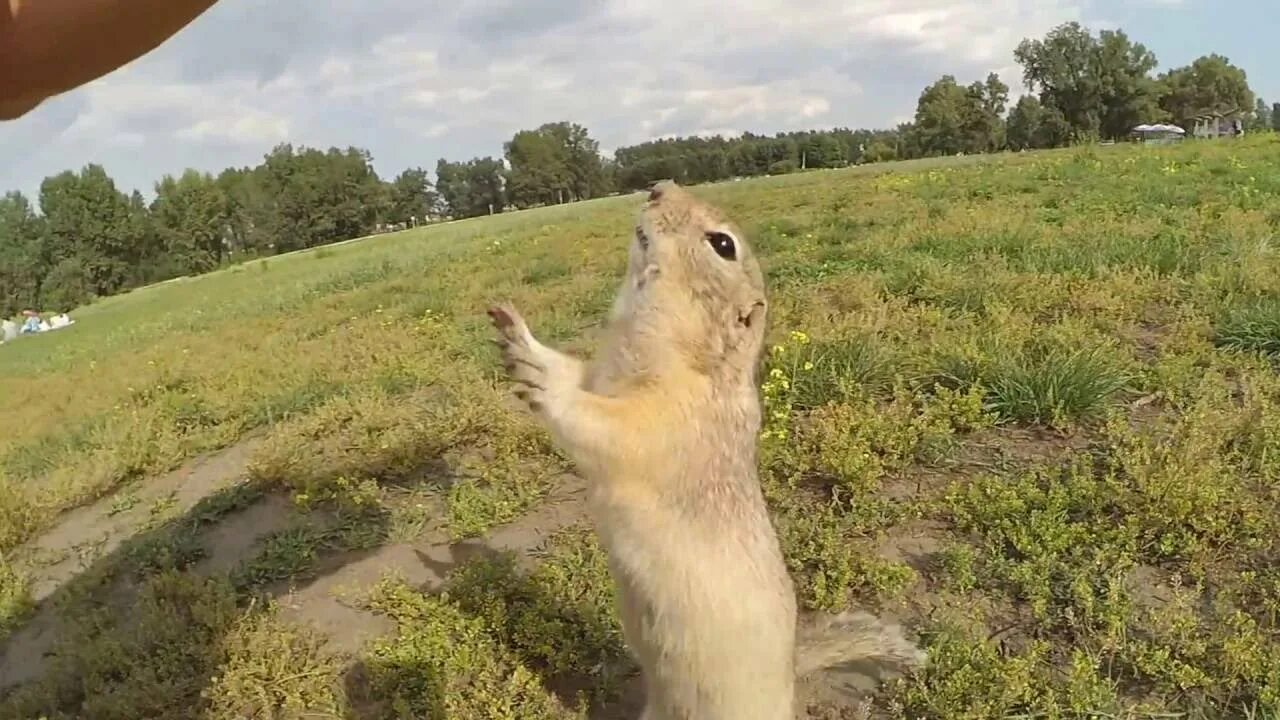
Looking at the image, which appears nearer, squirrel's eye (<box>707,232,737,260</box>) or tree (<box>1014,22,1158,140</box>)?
squirrel's eye (<box>707,232,737,260</box>)

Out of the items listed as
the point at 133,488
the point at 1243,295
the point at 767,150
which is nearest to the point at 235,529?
the point at 133,488

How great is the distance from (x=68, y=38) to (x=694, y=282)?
1931 millimetres

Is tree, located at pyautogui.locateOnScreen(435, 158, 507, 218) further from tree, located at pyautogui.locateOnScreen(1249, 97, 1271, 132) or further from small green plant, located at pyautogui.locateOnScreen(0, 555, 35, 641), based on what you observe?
tree, located at pyautogui.locateOnScreen(1249, 97, 1271, 132)

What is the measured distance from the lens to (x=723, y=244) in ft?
10.5

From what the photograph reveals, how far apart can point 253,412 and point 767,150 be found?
2075 centimetres

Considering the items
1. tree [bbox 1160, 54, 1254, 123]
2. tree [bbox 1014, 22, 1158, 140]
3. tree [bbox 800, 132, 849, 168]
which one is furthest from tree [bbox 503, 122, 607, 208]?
tree [bbox 1160, 54, 1254, 123]

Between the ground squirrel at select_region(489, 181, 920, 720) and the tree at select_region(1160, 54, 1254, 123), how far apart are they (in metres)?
91.5

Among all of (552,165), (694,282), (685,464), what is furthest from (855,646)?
(552,165)

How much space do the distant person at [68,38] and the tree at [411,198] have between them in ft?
147

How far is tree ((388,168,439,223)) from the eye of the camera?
1971 inches

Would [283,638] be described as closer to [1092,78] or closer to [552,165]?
[552,165]

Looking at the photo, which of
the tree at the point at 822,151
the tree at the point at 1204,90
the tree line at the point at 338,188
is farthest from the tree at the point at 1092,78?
the tree at the point at 822,151

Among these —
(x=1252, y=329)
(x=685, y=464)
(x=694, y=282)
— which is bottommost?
(x=1252, y=329)

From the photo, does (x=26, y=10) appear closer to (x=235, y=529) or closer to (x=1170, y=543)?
(x=235, y=529)
